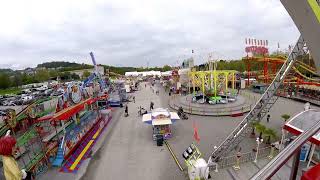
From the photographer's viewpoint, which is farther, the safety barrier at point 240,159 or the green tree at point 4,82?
the green tree at point 4,82

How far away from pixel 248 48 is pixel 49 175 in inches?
1486

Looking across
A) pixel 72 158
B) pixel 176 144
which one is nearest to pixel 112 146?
pixel 72 158

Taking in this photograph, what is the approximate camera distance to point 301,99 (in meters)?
33.5

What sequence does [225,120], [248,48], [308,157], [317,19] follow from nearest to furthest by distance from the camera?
1. [317,19]
2. [308,157]
3. [225,120]
4. [248,48]

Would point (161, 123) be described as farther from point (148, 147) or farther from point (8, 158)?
point (8, 158)

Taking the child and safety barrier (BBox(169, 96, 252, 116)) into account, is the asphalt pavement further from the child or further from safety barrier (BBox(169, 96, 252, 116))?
the child

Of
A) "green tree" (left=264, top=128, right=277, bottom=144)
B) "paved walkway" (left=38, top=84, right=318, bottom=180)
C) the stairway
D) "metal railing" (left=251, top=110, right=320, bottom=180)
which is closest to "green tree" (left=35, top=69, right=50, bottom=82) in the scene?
"paved walkway" (left=38, top=84, right=318, bottom=180)

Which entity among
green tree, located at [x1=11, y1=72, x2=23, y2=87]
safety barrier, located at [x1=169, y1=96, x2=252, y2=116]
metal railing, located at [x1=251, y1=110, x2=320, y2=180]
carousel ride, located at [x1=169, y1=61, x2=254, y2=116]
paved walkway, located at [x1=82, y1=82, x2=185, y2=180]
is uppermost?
metal railing, located at [x1=251, y1=110, x2=320, y2=180]

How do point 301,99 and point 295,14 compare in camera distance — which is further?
point 301,99

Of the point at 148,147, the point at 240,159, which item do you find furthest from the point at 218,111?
the point at 240,159

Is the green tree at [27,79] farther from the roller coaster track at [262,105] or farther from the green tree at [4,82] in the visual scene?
the roller coaster track at [262,105]

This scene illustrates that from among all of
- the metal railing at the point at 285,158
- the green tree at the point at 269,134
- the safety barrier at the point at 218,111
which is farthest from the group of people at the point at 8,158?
the safety barrier at the point at 218,111

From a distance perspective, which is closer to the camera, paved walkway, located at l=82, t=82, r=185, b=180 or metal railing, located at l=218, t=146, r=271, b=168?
paved walkway, located at l=82, t=82, r=185, b=180

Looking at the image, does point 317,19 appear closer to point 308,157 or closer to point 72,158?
point 308,157
